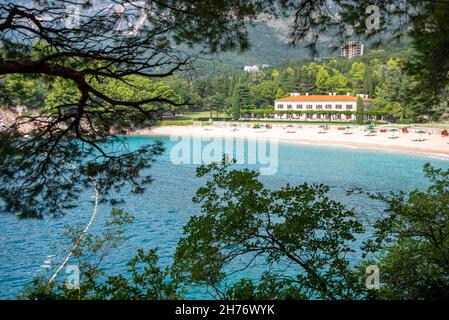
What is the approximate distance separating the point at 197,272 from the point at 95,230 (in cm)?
859

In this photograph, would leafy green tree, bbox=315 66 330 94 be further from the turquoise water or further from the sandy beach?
the turquoise water

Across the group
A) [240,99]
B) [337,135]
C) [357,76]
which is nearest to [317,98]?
[357,76]

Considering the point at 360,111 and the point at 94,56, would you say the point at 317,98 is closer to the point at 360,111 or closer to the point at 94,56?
the point at 360,111

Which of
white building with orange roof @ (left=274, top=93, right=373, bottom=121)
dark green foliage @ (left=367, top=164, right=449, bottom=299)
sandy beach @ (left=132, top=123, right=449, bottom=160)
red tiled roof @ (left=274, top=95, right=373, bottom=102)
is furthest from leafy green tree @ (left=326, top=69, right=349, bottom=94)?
dark green foliage @ (left=367, top=164, right=449, bottom=299)

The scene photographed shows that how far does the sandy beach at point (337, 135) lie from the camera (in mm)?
28175

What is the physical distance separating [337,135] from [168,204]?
25498 mm

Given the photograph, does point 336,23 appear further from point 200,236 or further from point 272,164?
point 272,164

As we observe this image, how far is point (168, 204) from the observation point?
13547 mm

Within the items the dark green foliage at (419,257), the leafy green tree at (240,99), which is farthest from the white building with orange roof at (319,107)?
the dark green foliage at (419,257)

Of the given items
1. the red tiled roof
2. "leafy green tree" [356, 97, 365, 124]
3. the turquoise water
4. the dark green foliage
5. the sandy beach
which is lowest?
the turquoise water

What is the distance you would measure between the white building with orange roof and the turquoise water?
2149cm

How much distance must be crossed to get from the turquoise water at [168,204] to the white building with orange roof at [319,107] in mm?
21489

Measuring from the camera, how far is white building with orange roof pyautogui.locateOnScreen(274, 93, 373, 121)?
47344 mm

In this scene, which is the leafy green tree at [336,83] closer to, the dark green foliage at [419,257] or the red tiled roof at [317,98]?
the red tiled roof at [317,98]
